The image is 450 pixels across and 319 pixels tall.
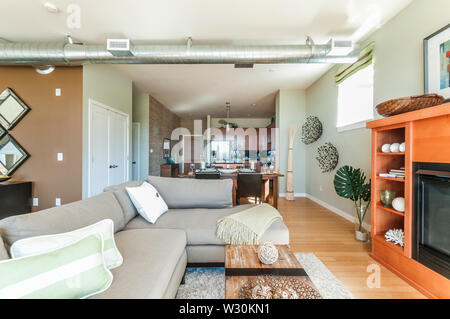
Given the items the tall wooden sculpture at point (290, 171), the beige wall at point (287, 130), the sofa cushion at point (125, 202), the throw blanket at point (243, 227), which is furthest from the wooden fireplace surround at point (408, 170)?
the beige wall at point (287, 130)

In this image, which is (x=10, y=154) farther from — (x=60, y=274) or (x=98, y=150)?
(x=60, y=274)

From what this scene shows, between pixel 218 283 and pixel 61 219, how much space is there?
125 cm

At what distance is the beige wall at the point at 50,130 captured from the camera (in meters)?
3.38

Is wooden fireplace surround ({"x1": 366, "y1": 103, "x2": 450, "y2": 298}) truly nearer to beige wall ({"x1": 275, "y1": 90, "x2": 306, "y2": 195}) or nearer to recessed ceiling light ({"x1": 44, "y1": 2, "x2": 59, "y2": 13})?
beige wall ({"x1": 275, "y1": 90, "x2": 306, "y2": 195})

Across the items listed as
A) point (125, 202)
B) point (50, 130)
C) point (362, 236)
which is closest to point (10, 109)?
point (50, 130)

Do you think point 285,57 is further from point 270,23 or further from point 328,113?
point 328,113

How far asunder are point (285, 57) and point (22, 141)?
4.47 metres

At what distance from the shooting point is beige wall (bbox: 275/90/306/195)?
5422 millimetres

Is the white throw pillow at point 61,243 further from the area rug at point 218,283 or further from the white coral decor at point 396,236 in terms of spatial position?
the white coral decor at point 396,236

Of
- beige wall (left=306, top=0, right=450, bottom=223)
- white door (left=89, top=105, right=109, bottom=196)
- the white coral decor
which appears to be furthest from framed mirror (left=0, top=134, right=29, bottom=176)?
beige wall (left=306, top=0, right=450, bottom=223)

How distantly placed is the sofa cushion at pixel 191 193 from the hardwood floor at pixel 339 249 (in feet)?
3.49

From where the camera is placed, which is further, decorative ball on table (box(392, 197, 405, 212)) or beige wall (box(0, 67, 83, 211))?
beige wall (box(0, 67, 83, 211))

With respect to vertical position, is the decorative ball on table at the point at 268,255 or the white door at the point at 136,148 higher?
the white door at the point at 136,148

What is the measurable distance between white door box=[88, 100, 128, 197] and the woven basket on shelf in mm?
4281
